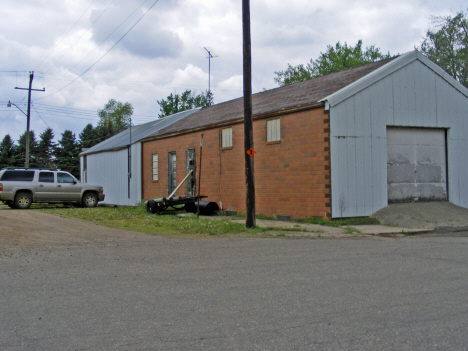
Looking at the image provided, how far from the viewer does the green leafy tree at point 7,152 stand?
68938 mm

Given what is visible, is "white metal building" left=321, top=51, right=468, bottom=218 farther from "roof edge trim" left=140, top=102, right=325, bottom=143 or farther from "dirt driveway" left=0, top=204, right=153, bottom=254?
"dirt driveway" left=0, top=204, right=153, bottom=254

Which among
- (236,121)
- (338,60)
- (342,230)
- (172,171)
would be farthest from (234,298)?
(338,60)

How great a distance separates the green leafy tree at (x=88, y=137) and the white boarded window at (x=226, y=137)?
55.6m

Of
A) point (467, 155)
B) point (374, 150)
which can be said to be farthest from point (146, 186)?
point (467, 155)

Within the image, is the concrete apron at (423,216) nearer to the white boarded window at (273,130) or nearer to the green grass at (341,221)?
the green grass at (341,221)

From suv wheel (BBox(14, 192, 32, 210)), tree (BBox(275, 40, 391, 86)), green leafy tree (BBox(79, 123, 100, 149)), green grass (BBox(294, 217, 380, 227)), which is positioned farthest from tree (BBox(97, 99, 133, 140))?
green grass (BBox(294, 217, 380, 227))

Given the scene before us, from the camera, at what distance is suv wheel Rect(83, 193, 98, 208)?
25.4 m

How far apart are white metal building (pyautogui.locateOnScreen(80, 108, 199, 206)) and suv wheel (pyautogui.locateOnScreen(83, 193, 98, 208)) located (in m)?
3.05

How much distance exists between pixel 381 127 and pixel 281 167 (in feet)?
12.2

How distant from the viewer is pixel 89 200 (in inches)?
1006

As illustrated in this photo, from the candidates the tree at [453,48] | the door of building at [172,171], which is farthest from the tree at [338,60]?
the door of building at [172,171]

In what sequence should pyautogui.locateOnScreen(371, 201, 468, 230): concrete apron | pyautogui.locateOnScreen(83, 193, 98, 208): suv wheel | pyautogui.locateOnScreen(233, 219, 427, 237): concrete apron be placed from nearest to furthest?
pyautogui.locateOnScreen(233, 219, 427, 237): concrete apron
pyautogui.locateOnScreen(371, 201, 468, 230): concrete apron
pyautogui.locateOnScreen(83, 193, 98, 208): suv wheel

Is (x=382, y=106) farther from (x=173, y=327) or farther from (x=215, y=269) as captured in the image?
(x=173, y=327)

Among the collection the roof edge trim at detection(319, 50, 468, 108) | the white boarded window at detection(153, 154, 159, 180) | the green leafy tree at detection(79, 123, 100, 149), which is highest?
the green leafy tree at detection(79, 123, 100, 149)
